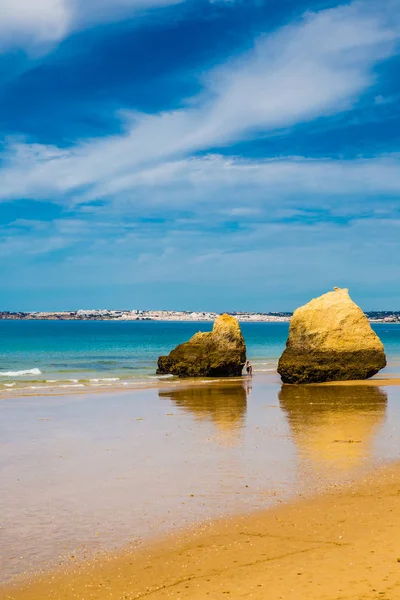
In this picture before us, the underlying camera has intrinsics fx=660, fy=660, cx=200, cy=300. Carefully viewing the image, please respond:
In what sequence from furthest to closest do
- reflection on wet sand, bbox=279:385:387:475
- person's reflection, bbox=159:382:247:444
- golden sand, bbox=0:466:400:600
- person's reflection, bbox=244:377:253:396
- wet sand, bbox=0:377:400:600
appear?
person's reflection, bbox=244:377:253:396, person's reflection, bbox=159:382:247:444, reflection on wet sand, bbox=279:385:387:475, wet sand, bbox=0:377:400:600, golden sand, bbox=0:466:400:600

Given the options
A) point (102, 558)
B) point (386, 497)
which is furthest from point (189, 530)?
point (386, 497)

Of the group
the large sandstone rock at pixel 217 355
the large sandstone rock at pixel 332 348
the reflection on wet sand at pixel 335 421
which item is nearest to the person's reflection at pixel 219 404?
the reflection on wet sand at pixel 335 421

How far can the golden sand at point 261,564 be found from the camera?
7.39 m

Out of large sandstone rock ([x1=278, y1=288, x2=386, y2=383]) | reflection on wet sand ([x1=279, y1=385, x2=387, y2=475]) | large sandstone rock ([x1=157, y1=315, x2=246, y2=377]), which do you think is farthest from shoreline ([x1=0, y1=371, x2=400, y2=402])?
reflection on wet sand ([x1=279, y1=385, x2=387, y2=475])

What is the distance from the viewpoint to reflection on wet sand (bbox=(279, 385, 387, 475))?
584 inches

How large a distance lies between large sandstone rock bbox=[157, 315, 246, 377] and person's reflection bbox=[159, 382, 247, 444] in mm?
4832

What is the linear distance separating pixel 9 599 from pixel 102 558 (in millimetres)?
1477

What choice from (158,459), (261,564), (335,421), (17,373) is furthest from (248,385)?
(261,564)

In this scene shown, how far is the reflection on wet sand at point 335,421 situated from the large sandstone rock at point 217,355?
866cm

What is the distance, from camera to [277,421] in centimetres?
2067

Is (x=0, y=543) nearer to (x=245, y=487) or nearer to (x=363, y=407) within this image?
(x=245, y=487)

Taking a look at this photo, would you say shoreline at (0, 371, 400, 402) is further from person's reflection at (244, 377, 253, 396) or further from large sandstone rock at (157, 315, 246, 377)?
large sandstone rock at (157, 315, 246, 377)

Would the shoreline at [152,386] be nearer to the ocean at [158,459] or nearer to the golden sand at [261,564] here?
the ocean at [158,459]

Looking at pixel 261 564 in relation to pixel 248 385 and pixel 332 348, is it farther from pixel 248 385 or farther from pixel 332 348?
pixel 332 348
